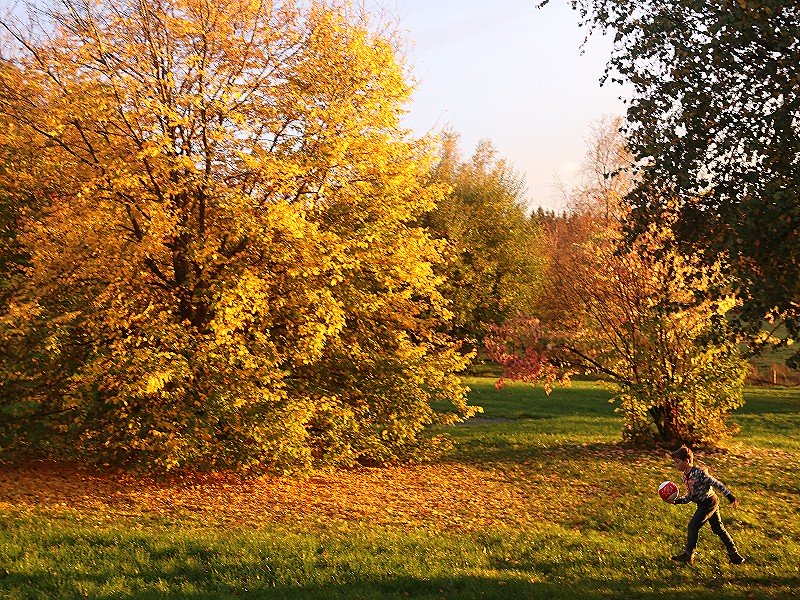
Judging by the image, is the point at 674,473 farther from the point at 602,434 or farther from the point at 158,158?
the point at 158,158

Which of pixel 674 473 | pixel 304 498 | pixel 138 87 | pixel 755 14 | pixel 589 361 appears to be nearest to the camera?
pixel 755 14

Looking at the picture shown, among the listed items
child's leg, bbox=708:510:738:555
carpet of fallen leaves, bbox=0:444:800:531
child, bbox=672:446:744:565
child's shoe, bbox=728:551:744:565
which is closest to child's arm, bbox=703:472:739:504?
child, bbox=672:446:744:565

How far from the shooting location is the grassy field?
1006 cm

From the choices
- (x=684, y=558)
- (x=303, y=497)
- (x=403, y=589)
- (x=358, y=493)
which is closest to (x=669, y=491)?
(x=684, y=558)

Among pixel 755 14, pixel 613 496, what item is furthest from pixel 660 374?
pixel 755 14

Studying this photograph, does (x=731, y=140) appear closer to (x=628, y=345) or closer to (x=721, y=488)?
(x=721, y=488)

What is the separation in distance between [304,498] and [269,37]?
32.4 ft

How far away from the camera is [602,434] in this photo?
26.1 meters

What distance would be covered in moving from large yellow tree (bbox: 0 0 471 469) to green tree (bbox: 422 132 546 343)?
28.7 meters

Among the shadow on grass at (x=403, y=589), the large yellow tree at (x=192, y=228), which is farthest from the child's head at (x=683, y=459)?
the large yellow tree at (x=192, y=228)

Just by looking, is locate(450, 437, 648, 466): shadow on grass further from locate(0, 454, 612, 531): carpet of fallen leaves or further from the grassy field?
locate(0, 454, 612, 531): carpet of fallen leaves

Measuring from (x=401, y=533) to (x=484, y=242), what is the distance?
38.7 meters

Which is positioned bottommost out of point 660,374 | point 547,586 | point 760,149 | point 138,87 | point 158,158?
point 547,586

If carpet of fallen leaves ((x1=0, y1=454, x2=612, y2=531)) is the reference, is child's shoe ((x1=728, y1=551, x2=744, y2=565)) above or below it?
below
